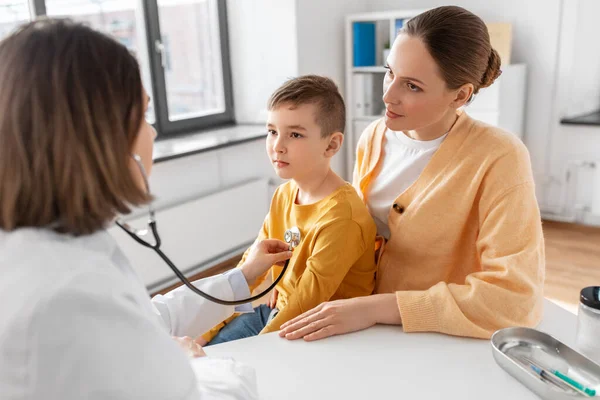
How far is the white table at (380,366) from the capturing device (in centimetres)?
83

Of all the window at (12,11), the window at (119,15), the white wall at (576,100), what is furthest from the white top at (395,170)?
the white wall at (576,100)

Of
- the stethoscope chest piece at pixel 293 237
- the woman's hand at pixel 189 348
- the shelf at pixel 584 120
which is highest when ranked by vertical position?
the stethoscope chest piece at pixel 293 237

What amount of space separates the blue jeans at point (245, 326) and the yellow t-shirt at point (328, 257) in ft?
0.12

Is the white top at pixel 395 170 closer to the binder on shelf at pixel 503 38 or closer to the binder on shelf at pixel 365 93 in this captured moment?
the binder on shelf at pixel 503 38

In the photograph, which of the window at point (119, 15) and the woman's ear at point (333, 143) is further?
the window at point (119, 15)

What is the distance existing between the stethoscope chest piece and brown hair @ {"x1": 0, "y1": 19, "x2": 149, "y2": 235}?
70 centimetres

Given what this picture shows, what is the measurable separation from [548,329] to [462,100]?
513 mm

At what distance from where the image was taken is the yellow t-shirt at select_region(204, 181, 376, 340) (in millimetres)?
1176

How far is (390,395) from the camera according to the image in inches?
32.1

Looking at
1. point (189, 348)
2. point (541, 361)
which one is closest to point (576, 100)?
point (541, 361)

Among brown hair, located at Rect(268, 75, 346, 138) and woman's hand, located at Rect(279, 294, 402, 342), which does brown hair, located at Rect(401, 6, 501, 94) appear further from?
Answer: woman's hand, located at Rect(279, 294, 402, 342)

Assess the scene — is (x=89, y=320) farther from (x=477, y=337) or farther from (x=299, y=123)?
(x=299, y=123)

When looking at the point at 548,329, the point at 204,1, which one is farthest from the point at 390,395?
the point at 204,1

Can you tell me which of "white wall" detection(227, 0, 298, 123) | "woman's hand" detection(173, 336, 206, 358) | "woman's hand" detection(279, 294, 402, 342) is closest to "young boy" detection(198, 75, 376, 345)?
"woman's hand" detection(279, 294, 402, 342)
